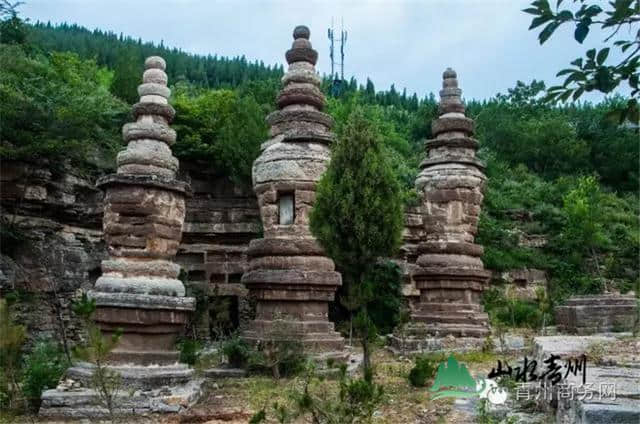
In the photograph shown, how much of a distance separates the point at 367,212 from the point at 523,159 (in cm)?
2388

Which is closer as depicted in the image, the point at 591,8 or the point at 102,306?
the point at 591,8

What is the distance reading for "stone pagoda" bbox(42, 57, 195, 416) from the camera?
23.7 feet

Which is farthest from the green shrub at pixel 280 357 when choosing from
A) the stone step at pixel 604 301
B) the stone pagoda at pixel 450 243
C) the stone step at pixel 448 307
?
the stone step at pixel 604 301

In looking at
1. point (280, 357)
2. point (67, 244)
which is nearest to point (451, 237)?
point (280, 357)

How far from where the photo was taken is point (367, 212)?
7586 millimetres

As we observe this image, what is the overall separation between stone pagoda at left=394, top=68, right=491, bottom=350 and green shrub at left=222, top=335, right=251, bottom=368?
327 centimetres

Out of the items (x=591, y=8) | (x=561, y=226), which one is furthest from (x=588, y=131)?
(x=591, y=8)

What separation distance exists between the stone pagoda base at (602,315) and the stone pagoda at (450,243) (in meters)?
2.14

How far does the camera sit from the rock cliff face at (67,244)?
12.7 meters

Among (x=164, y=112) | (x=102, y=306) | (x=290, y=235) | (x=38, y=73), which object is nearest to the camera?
(x=102, y=306)

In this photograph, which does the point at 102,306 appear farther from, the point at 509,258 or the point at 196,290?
the point at 509,258

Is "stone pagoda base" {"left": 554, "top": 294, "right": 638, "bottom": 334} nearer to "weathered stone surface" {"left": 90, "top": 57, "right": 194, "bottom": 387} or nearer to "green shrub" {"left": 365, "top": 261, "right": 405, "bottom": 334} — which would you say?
"green shrub" {"left": 365, "top": 261, "right": 405, "bottom": 334}

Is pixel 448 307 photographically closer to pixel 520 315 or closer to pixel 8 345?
pixel 520 315

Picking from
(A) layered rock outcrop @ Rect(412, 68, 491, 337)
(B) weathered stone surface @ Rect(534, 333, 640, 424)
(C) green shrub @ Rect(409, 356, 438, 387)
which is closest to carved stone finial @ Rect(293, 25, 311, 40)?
(A) layered rock outcrop @ Rect(412, 68, 491, 337)
